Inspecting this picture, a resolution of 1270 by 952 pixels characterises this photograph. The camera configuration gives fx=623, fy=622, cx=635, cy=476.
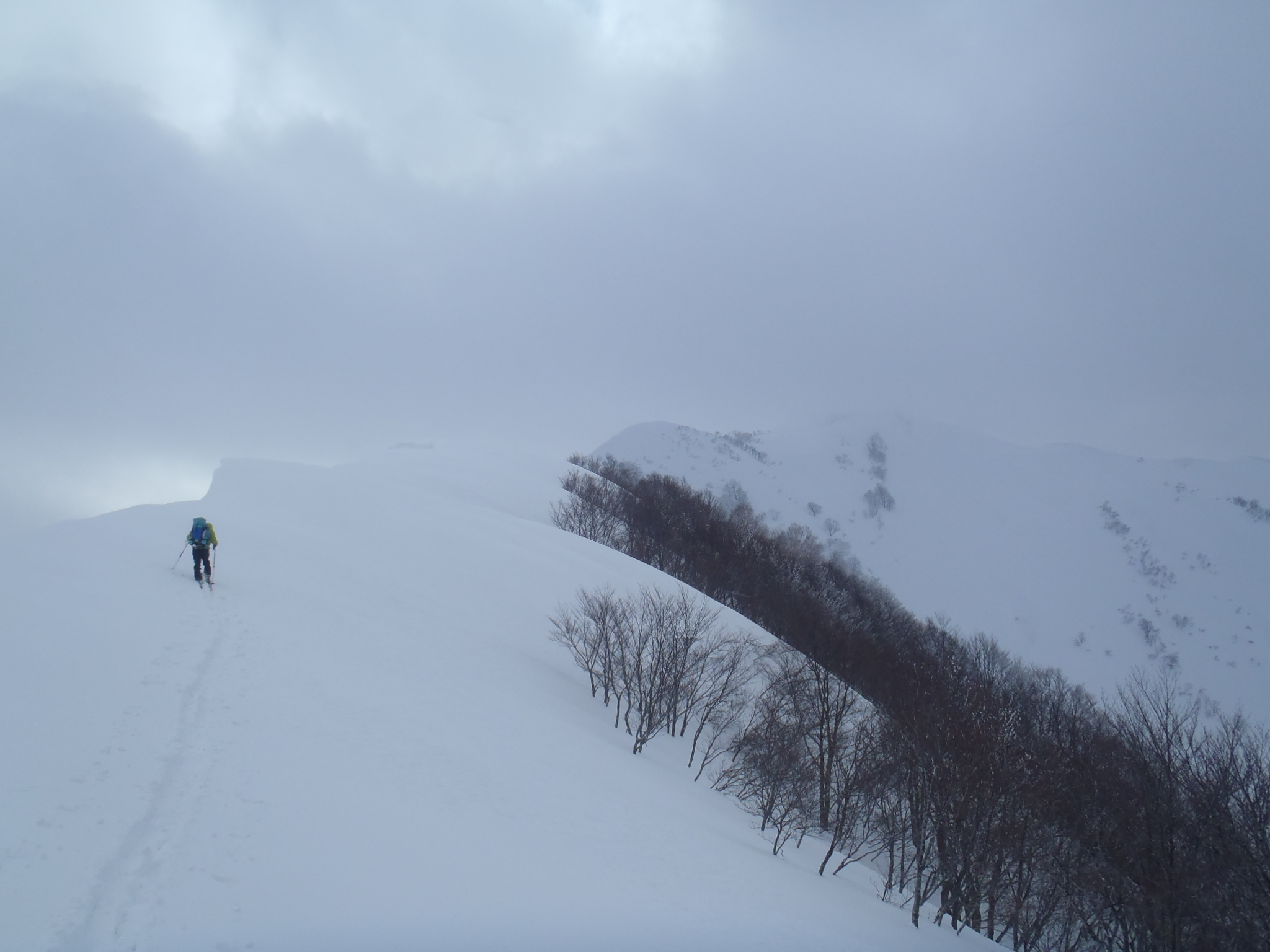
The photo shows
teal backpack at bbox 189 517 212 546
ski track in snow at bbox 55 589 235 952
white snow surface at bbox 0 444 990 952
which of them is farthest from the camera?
teal backpack at bbox 189 517 212 546

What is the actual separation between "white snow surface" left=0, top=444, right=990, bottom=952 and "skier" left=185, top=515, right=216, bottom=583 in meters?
0.64

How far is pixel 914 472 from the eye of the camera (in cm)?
17738

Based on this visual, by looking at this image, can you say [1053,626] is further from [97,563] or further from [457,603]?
[97,563]

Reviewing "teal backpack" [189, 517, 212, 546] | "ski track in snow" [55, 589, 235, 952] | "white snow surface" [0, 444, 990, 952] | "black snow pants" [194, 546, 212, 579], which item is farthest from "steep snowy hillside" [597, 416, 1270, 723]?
"ski track in snow" [55, 589, 235, 952]

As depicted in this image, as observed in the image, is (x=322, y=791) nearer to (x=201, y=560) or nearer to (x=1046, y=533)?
(x=201, y=560)

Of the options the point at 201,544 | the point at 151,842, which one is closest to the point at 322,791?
the point at 151,842

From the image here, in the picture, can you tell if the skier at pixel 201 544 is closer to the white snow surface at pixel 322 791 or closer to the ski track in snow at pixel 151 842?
the white snow surface at pixel 322 791

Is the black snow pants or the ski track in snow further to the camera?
the black snow pants

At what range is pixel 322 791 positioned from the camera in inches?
345

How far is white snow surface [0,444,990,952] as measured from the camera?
6426mm

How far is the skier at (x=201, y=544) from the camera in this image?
15.3 meters

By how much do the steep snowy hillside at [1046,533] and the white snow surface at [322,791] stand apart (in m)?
102

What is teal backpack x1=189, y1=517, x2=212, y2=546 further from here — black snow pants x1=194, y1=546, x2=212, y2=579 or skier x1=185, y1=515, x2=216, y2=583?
black snow pants x1=194, y1=546, x2=212, y2=579

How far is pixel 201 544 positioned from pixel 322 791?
9.55m
